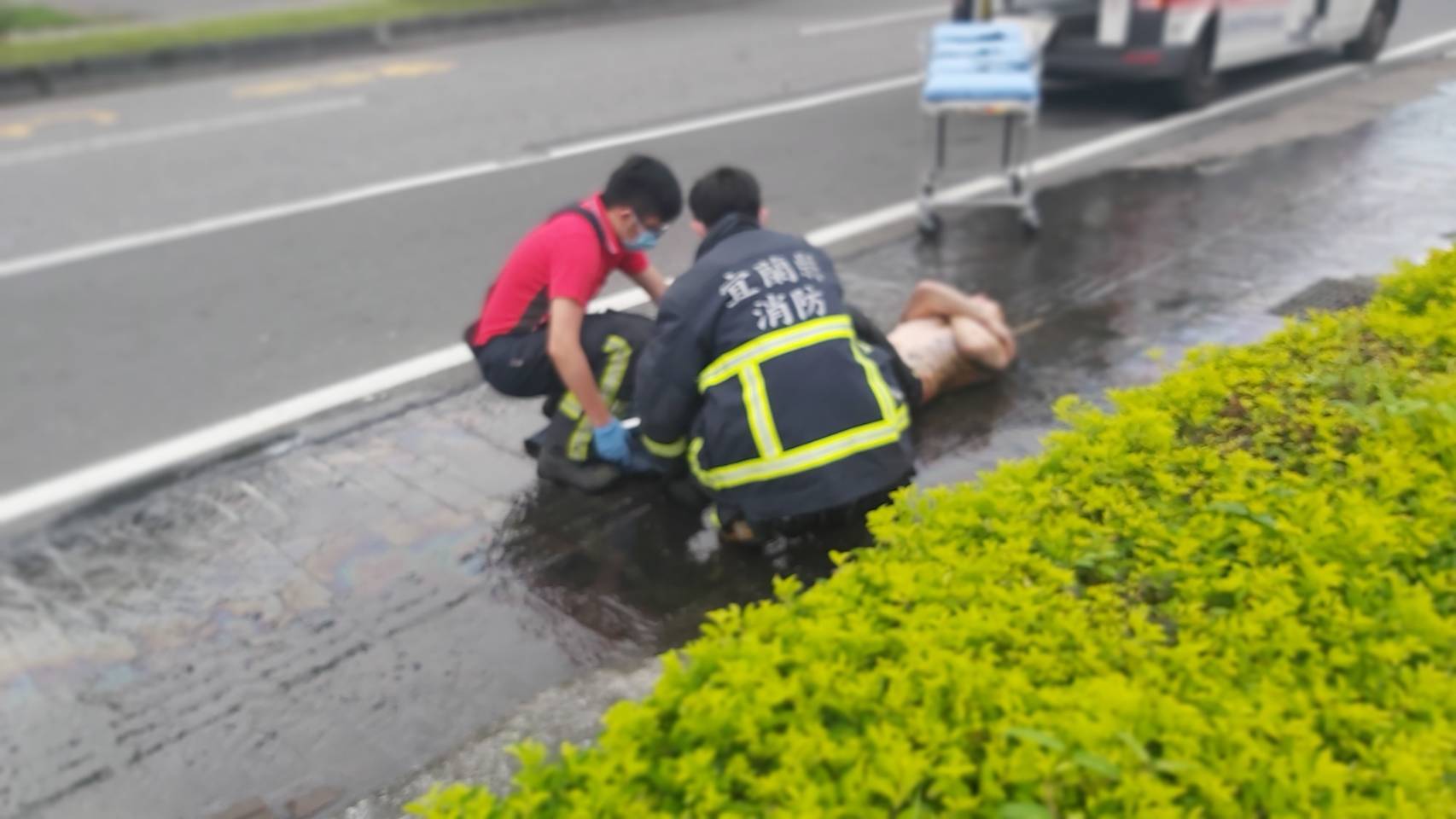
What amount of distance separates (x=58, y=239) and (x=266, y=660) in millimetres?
4867

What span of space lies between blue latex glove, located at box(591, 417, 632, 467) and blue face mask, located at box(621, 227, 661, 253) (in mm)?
573

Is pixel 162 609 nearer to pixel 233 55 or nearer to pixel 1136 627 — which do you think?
pixel 1136 627

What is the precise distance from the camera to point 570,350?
3760 millimetres

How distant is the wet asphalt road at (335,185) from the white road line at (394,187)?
0.31 feet

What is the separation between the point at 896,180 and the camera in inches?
304

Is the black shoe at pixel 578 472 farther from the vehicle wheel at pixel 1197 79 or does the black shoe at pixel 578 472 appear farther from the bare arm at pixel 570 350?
the vehicle wheel at pixel 1197 79

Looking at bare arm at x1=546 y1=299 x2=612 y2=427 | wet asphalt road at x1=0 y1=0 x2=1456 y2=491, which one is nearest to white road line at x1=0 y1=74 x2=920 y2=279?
wet asphalt road at x1=0 y1=0 x2=1456 y2=491

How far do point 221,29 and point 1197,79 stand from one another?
1063 centimetres

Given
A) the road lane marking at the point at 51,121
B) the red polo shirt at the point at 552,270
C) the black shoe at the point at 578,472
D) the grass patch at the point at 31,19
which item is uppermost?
the red polo shirt at the point at 552,270

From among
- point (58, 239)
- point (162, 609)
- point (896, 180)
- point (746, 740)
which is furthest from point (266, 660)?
point (896, 180)

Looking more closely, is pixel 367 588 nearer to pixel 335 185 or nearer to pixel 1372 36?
pixel 335 185

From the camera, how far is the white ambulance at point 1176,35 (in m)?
8.60

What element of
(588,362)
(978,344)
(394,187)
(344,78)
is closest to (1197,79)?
(978,344)

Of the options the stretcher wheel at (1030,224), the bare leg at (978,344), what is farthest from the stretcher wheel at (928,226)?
the bare leg at (978,344)
